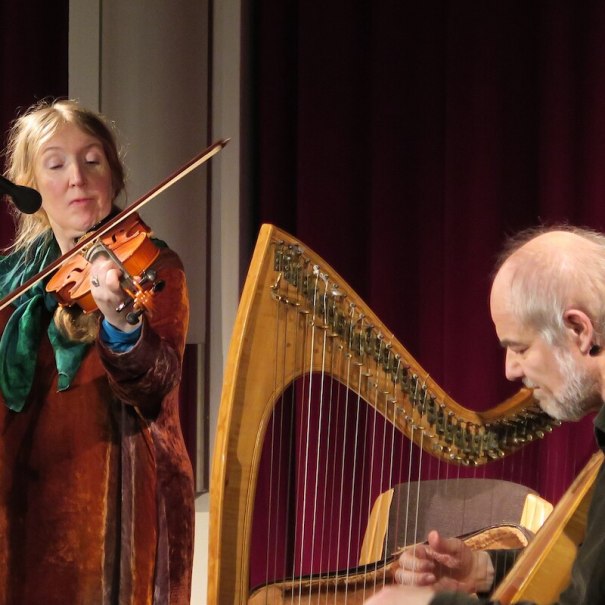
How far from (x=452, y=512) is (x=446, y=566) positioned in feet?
2.03

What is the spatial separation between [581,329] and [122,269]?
2.22ft

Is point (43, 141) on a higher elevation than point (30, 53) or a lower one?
lower

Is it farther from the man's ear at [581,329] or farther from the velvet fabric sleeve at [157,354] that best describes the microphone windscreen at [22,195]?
the man's ear at [581,329]

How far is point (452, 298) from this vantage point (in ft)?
8.27

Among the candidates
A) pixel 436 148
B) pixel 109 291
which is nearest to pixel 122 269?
pixel 109 291

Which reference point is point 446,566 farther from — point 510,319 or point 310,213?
point 310,213

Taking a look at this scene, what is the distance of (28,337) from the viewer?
1677 millimetres

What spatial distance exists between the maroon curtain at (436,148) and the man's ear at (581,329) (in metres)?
1.18

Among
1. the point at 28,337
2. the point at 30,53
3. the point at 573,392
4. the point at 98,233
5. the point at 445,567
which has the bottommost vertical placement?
the point at 445,567

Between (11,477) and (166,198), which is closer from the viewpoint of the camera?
(11,477)

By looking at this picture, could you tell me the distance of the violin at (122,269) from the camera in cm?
151

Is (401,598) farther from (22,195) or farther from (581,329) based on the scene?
(22,195)

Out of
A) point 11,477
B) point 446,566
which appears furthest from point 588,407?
point 11,477

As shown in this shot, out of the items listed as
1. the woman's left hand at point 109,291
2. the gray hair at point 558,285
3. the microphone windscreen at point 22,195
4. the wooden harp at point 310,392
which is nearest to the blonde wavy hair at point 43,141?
the woman's left hand at point 109,291
